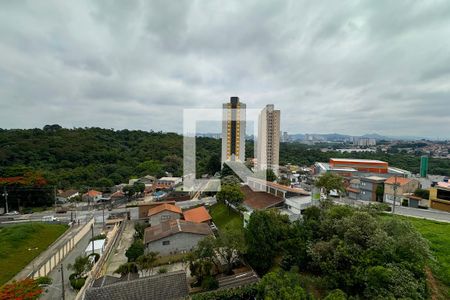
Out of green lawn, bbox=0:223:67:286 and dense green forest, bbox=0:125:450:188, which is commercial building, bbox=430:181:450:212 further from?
green lawn, bbox=0:223:67:286

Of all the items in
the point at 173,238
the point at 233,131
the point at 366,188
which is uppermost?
the point at 233,131

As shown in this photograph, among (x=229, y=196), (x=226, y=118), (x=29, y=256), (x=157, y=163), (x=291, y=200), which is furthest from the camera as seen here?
(x=157, y=163)

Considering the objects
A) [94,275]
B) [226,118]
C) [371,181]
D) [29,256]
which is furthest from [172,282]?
[226,118]

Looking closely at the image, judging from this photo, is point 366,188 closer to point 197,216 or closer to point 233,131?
point 233,131


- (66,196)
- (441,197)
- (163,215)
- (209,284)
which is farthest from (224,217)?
(66,196)

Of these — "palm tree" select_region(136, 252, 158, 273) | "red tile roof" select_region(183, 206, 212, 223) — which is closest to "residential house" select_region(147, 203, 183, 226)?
"red tile roof" select_region(183, 206, 212, 223)

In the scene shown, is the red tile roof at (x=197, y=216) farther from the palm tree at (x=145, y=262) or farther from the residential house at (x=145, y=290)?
the residential house at (x=145, y=290)

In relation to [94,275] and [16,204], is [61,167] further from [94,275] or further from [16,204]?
[94,275]

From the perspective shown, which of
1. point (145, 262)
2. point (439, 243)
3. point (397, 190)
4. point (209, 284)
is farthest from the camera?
point (397, 190)
